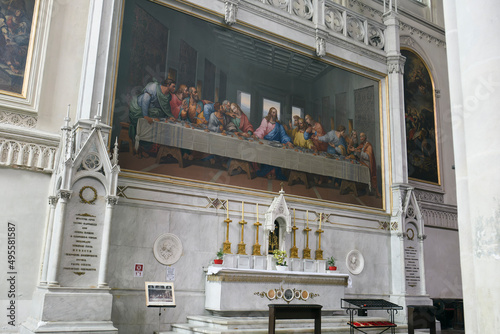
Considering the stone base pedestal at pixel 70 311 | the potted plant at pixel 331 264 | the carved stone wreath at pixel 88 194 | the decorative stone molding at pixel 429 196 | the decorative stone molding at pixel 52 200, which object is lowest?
the stone base pedestal at pixel 70 311

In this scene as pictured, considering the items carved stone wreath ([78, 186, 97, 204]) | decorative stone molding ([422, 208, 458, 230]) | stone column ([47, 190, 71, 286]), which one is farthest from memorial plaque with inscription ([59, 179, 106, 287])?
decorative stone molding ([422, 208, 458, 230])

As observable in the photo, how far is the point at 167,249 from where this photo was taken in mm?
11453

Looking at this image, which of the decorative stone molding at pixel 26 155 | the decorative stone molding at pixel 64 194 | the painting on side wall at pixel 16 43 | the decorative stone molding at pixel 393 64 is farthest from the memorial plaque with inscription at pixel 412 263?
the painting on side wall at pixel 16 43

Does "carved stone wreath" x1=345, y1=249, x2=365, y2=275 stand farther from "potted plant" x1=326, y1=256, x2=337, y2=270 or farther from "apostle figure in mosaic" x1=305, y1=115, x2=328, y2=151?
"apostle figure in mosaic" x1=305, y1=115, x2=328, y2=151

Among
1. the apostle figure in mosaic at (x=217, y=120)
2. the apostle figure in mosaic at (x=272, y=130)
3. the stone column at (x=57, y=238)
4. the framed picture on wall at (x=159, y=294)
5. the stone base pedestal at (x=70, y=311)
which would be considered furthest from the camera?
the apostle figure in mosaic at (x=272, y=130)

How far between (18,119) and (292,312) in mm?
7270

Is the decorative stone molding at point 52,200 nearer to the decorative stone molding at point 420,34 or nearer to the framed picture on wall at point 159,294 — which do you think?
the framed picture on wall at point 159,294

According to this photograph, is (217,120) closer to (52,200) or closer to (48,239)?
(52,200)

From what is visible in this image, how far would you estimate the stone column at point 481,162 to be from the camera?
4.16 meters

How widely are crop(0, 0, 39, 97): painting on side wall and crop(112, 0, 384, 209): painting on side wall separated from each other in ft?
6.83

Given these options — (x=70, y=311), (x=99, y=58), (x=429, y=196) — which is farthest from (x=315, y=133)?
(x=70, y=311)

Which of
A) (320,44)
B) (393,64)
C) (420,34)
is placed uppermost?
(420,34)

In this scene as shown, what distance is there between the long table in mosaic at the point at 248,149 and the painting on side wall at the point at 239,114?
0.03 m

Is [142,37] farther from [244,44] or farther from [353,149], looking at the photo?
[353,149]
